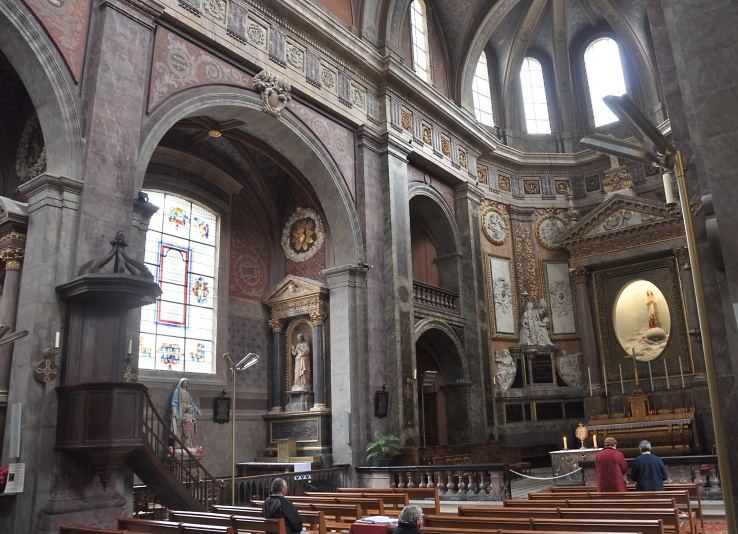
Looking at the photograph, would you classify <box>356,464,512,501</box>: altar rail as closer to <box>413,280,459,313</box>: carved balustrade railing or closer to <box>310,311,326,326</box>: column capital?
<box>310,311,326,326</box>: column capital

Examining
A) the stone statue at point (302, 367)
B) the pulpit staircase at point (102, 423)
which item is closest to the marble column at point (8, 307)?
the pulpit staircase at point (102, 423)

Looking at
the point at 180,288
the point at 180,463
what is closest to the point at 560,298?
the point at 180,288

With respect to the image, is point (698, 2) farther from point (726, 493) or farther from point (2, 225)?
point (2, 225)

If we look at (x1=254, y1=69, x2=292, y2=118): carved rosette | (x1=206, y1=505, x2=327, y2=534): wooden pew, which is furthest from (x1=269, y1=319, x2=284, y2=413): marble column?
(x1=206, y1=505, x2=327, y2=534): wooden pew

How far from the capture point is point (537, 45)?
2248 centimetres

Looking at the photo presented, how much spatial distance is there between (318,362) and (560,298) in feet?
29.3

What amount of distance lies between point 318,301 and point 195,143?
4745 millimetres

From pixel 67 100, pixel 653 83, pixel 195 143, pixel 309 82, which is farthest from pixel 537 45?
pixel 67 100

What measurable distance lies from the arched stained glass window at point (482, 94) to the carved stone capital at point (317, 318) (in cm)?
982

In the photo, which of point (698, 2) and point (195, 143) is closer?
point (698, 2)

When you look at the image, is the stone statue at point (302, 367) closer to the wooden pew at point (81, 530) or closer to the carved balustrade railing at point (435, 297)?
the carved balustrade railing at point (435, 297)

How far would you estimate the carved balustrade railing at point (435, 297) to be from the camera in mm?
16219

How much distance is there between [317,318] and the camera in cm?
1488

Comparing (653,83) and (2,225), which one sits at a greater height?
(653,83)
